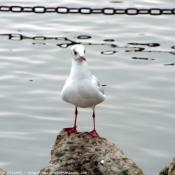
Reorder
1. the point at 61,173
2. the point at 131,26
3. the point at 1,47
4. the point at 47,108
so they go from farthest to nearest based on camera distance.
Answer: the point at 131,26 → the point at 1,47 → the point at 47,108 → the point at 61,173

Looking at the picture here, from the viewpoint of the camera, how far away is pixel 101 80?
1205cm

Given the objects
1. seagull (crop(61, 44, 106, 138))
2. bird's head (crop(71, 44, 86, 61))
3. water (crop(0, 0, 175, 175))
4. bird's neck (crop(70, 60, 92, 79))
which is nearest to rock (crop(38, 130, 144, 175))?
seagull (crop(61, 44, 106, 138))

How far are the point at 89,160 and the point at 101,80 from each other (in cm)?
532

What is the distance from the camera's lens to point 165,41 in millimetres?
14523

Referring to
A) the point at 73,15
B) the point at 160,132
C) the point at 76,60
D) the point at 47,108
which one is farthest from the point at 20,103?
the point at 73,15

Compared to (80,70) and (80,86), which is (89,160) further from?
(80,70)

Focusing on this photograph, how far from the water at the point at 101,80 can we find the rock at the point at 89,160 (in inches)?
86.9

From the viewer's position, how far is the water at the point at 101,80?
9836 mm

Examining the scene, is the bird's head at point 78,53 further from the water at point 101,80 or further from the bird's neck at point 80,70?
the water at point 101,80

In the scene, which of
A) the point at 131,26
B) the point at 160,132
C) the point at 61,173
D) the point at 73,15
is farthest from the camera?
the point at 73,15

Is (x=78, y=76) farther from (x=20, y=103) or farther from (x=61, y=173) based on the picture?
(x=20, y=103)

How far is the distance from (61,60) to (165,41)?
2.67 m

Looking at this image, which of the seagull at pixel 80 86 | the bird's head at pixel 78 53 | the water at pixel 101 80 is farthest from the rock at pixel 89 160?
the water at pixel 101 80

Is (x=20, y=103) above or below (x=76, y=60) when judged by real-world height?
below
